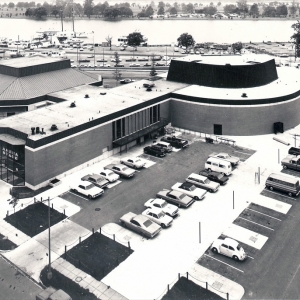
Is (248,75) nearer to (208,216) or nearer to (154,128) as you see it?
(154,128)

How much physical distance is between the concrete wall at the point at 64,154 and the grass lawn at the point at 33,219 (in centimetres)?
413

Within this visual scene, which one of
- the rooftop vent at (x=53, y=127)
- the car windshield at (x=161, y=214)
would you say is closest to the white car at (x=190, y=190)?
the car windshield at (x=161, y=214)

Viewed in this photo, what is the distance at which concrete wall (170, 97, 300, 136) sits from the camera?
5194 centimetres

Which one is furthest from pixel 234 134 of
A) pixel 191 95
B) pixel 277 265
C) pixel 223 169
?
pixel 277 265

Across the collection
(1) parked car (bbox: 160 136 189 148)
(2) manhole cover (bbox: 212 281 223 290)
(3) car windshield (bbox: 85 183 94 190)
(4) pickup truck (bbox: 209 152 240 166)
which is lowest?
(2) manhole cover (bbox: 212 281 223 290)

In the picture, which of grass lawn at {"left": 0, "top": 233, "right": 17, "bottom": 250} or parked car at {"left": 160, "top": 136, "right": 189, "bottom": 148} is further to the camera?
parked car at {"left": 160, "top": 136, "right": 189, "bottom": 148}

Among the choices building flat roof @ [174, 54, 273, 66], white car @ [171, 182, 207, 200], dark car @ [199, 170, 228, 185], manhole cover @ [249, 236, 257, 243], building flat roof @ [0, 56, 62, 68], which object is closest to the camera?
manhole cover @ [249, 236, 257, 243]

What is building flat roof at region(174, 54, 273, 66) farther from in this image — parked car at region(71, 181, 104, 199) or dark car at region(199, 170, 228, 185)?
parked car at region(71, 181, 104, 199)

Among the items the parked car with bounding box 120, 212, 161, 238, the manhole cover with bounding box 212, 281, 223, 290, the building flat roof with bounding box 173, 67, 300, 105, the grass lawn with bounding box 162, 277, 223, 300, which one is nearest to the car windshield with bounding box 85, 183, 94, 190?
the parked car with bounding box 120, 212, 161, 238

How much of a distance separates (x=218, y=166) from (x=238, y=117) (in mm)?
13902

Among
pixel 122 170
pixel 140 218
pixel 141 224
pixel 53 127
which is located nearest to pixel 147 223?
pixel 141 224

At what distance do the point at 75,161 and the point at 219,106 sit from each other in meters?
22.5

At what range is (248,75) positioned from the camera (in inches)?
2295

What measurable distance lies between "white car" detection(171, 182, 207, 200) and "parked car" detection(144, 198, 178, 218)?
302cm
